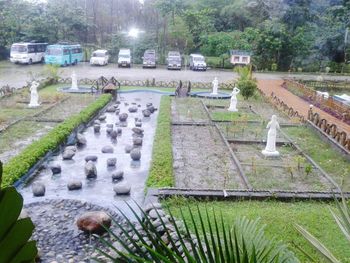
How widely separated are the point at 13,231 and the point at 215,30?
3837 cm

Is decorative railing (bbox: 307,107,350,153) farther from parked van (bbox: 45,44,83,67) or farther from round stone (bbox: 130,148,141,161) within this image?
parked van (bbox: 45,44,83,67)

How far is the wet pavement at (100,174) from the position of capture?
7.87 meters

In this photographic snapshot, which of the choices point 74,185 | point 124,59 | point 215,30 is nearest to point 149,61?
point 124,59

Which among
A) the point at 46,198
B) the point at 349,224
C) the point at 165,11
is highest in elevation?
the point at 165,11

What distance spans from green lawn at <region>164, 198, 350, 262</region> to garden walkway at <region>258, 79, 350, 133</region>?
8.53m

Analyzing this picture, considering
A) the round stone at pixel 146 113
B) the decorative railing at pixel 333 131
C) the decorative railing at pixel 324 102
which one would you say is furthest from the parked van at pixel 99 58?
the decorative railing at pixel 333 131

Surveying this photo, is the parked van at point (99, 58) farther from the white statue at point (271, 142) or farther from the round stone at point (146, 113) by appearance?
the white statue at point (271, 142)

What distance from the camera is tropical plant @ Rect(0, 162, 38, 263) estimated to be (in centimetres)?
98

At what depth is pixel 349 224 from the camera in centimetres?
192

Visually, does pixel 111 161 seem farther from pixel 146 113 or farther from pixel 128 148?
pixel 146 113

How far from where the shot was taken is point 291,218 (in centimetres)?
637

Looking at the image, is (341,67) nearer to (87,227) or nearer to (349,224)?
(87,227)

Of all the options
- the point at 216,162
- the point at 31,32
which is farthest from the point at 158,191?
the point at 31,32

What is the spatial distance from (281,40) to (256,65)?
2.78 m
